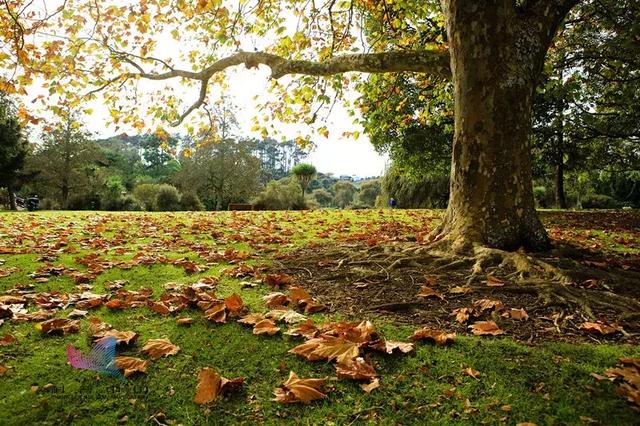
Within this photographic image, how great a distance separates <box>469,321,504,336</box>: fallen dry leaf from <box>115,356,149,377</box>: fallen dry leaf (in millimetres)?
2108

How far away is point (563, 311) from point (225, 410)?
2625 millimetres

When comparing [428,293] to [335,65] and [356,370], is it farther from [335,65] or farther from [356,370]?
[335,65]

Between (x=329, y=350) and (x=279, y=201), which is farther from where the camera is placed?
(x=279, y=201)

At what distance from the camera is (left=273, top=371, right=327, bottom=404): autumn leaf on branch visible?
2082 mm

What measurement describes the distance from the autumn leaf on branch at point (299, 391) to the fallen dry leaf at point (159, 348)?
0.80 metres

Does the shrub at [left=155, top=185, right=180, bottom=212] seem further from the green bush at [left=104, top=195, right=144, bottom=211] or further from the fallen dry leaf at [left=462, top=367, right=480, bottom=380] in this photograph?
the fallen dry leaf at [left=462, top=367, right=480, bottom=380]

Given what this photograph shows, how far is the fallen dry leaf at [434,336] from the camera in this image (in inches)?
104

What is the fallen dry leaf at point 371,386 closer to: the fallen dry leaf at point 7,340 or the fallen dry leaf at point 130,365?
the fallen dry leaf at point 130,365

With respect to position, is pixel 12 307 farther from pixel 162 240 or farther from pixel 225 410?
pixel 162 240

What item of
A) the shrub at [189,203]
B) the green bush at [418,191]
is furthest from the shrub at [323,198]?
the shrub at [189,203]

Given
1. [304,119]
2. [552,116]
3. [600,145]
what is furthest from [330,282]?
[600,145]

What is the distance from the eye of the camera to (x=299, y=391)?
2.12 metres

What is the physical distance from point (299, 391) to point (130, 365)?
1019 mm

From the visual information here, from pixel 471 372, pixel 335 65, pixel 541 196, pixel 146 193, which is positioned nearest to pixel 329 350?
pixel 471 372
